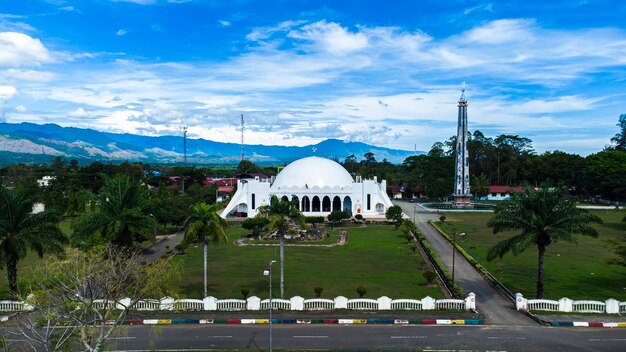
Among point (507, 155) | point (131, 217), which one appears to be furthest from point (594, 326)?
point (507, 155)

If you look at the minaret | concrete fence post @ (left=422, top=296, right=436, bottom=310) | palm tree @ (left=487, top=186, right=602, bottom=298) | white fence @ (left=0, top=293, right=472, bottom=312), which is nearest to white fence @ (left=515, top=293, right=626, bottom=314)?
palm tree @ (left=487, top=186, right=602, bottom=298)

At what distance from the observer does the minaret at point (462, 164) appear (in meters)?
86.4

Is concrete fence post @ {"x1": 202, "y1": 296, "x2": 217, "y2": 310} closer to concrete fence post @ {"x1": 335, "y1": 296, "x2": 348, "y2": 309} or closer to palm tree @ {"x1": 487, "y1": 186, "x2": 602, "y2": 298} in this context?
concrete fence post @ {"x1": 335, "y1": 296, "x2": 348, "y2": 309}

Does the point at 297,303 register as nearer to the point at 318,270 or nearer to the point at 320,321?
the point at 320,321

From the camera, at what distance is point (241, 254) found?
1706 inches

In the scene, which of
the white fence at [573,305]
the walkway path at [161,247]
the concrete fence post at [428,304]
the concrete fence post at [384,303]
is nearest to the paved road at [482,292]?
the white fence at [573,305]

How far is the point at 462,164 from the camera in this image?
289 ft

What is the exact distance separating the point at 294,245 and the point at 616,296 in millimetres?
27462

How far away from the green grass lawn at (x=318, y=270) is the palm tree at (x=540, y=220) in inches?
225

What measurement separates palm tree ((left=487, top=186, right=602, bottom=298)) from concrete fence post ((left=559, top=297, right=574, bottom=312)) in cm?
133

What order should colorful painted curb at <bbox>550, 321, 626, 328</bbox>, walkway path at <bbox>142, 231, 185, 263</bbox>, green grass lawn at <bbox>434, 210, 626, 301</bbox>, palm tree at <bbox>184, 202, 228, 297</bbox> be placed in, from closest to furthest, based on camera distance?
colorful painted curb at <bbox>550, 321, 626, 328</bbox> → palm tree at <bbox>184, 202, 228, 297</bbox> → green grass lawn at <bbox>434, 210, 626, 301</bbox> → walkway path at <bbox>142, 231, 185, 263</bbox>

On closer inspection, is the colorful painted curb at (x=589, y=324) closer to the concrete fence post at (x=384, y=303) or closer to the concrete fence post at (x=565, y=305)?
the concrete fence post at (x=565, y=305)

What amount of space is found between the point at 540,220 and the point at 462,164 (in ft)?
206

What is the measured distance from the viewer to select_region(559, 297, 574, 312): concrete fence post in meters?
26.1
